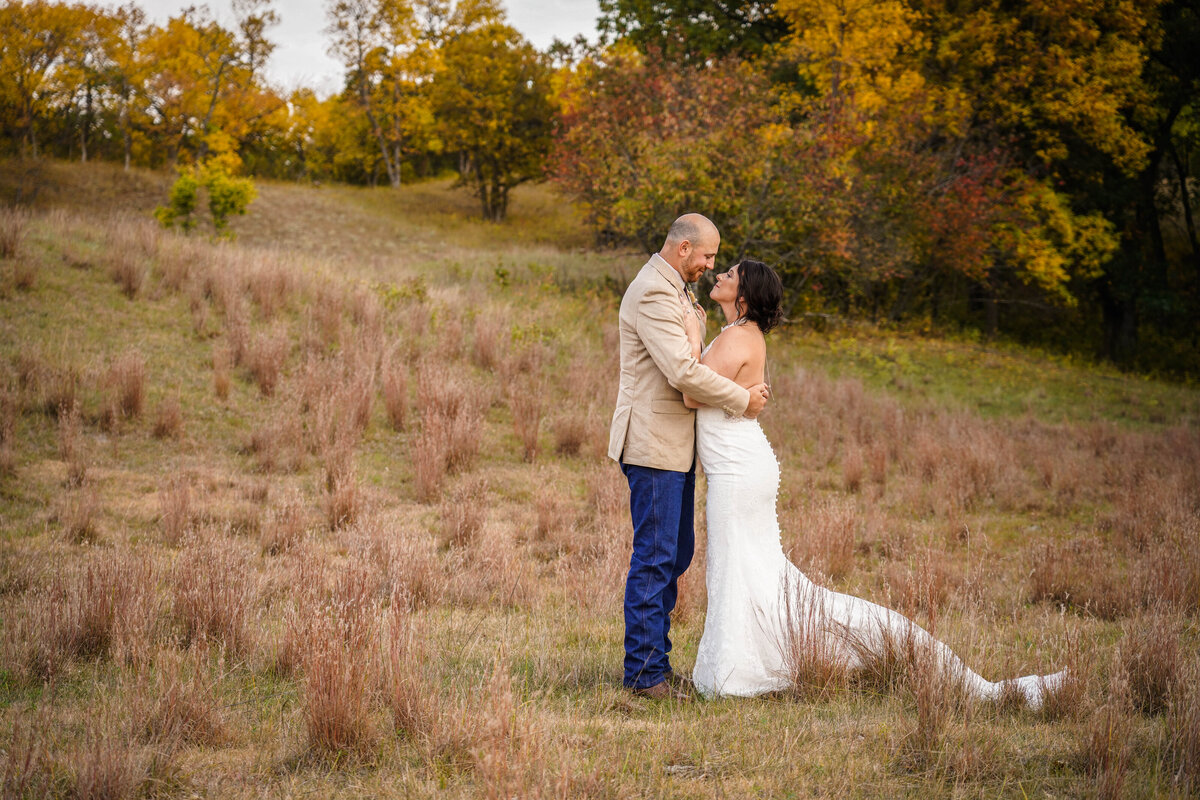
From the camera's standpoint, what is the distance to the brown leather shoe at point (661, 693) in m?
4.17

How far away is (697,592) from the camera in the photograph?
5980 mm

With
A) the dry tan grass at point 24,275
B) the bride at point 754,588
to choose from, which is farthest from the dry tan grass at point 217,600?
the dry tan grass at point 24,275

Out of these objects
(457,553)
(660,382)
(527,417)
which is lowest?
(457,553)

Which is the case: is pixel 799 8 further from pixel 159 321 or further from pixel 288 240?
pixel 288 240

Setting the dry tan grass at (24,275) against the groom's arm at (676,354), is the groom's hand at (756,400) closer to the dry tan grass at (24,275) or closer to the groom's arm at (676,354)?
the groom's arm at (676,354)

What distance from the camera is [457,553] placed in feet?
21.7

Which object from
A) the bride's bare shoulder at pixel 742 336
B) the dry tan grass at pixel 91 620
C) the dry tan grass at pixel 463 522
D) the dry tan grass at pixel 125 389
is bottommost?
the dry tan grass at pixel 463 522

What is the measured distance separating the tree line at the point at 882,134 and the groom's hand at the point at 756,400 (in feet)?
41.9

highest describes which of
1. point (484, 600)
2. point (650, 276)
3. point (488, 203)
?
point (488, 203)

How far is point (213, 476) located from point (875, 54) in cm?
1752

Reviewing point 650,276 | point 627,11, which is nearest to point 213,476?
point 650,276

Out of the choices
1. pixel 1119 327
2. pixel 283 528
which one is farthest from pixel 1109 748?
pixel 1119 327

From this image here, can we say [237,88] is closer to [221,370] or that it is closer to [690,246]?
[221,370]

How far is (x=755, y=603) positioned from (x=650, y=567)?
575 millimetres
